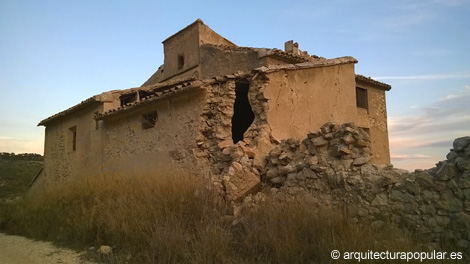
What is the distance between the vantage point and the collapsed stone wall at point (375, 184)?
4.79 m

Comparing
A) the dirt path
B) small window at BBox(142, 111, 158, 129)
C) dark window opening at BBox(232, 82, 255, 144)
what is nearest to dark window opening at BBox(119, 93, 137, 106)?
small window at BBox(142, 111, 158, 129)

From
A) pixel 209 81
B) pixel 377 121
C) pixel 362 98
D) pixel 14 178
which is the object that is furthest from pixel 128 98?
pixel 14 178

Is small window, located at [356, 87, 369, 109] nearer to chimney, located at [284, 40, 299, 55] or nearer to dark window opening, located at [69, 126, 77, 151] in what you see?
chimney, located at [284, 40, 299, 55]

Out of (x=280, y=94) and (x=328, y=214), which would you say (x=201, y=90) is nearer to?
(x=280, y=94)

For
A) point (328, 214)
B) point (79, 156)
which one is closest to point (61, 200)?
point (79, 156)

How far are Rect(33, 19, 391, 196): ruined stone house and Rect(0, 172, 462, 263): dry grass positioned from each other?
1392 millimetres

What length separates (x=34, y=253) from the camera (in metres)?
6.40

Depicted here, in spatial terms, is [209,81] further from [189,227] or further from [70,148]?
[70,148]

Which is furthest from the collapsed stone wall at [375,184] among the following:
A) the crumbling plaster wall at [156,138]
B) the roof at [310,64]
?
the crumbling plaster wall at [156,138]

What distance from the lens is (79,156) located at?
1359 centimetres

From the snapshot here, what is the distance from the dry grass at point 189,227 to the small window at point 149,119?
9.12ft

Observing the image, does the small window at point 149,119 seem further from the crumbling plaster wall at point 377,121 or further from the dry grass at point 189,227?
the crumbling plaster wall at point 377,121

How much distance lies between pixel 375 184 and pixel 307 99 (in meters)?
4.17

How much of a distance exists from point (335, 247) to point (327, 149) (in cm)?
251
